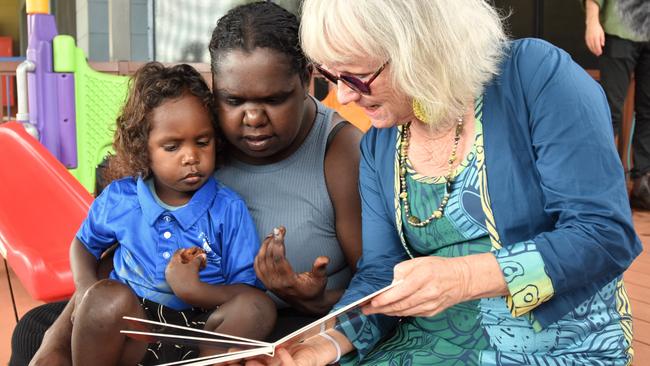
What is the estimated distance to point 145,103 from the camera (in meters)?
2.04

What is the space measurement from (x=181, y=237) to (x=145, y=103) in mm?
363

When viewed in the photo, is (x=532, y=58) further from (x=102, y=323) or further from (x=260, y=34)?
(x=102, y=323)

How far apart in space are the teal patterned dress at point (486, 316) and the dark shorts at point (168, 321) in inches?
16.9

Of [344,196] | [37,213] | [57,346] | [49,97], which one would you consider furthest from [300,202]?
[49,97]

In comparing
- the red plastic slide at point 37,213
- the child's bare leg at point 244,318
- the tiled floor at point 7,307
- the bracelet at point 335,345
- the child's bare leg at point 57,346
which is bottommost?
the tiled floor at point 7,307

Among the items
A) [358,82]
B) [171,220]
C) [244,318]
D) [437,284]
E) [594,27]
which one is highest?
[358,82]

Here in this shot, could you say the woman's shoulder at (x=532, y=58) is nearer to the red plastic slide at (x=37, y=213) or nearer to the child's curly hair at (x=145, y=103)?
the child's curly hair at (x=145, y=103)

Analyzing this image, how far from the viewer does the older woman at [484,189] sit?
4.66ft

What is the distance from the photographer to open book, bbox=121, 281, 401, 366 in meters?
1.30

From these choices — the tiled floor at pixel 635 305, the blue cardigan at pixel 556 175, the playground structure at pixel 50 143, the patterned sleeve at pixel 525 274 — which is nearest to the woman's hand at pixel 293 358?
the blue cardigan at pixel 556 175

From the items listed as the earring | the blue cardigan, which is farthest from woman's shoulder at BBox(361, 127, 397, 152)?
the blue cardigan

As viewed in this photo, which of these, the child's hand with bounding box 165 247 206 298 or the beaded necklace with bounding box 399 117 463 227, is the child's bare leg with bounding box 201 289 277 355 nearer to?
the child's hand with bounding box 165 247 206 298

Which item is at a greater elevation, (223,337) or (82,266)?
(223,337)

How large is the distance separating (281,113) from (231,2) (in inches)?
250
